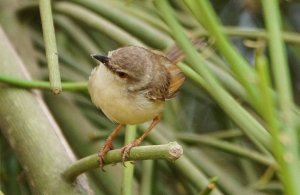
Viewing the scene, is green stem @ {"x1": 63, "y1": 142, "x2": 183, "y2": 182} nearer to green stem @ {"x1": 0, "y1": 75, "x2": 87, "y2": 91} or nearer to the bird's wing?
green stem @ {"x1": 0, "y1": 75, "x2": 87, "y2": 91}

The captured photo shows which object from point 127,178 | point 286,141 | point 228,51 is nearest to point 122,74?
point 127,178

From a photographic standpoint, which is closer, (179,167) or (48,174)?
(48,174)

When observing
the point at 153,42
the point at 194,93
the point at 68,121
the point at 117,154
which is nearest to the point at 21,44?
the point at 68,121

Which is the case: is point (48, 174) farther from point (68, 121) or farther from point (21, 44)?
point (21, 44)

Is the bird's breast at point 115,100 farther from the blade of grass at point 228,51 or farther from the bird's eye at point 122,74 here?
the blade of grass at point 228,51

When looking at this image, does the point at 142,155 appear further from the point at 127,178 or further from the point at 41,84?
the point at 41,84

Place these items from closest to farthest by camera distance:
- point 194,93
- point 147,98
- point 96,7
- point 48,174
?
point 48,174
point 147,98
point 96,7
point 194,93
